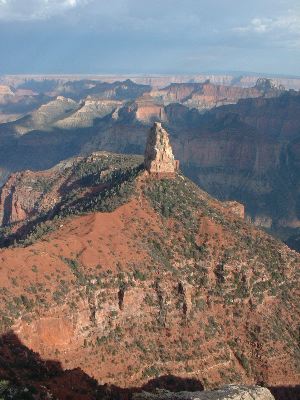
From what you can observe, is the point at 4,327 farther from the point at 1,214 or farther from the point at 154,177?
the point at 1,214

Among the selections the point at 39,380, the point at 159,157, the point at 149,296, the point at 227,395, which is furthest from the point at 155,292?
Result: the point at 227,395

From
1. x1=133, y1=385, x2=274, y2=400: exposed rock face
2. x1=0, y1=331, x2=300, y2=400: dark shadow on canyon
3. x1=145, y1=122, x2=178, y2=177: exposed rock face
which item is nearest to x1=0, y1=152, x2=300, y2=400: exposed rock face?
x1=0, y1=331, x2=300, y2=400: dark shadow on canyon

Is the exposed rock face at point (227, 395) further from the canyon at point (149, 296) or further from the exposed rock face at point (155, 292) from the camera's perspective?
the exposed rock face at point (155, 292)

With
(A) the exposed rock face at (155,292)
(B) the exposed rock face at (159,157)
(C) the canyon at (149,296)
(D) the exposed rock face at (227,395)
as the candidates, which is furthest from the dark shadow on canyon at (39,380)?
(B) the exposed rock face at (159,157)

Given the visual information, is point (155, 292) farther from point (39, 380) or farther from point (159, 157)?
point (159, 157)

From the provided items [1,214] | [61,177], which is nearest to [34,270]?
[61,177]
